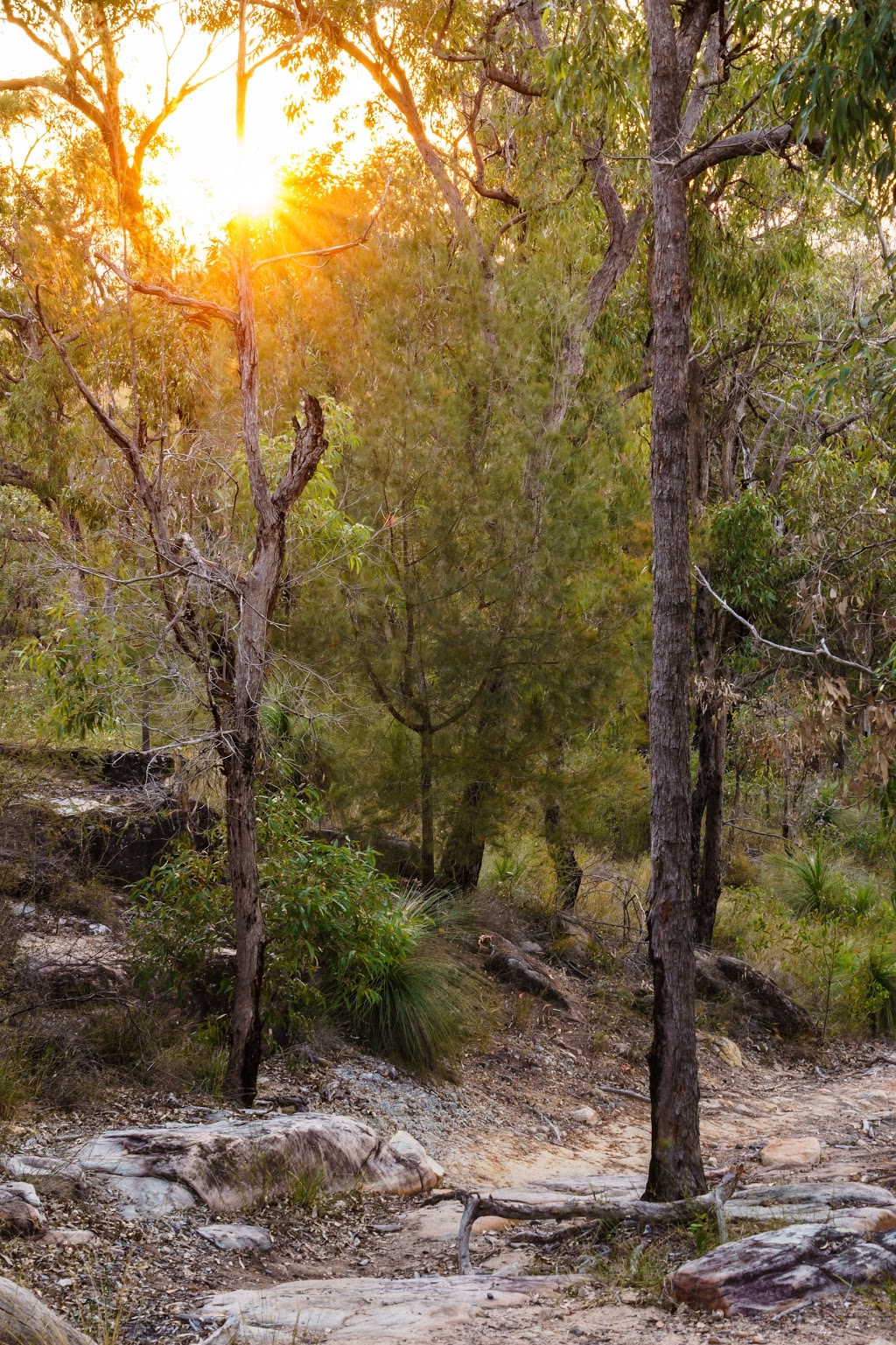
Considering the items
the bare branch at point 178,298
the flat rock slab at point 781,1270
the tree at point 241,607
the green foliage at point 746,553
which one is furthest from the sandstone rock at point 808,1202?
the green foliage at point 746,553

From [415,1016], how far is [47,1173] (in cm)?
377

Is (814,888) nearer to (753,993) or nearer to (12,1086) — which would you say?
(753,993)

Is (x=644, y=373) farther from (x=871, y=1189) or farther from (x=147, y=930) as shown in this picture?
(x=871, y=1189)

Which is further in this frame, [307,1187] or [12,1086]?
[307,1187]

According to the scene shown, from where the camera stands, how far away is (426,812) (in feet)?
33.8

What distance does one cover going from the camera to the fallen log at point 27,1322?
10.9 ft

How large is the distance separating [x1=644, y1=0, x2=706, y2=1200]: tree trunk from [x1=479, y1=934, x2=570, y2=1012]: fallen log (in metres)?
4.36

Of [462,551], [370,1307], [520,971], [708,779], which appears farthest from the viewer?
[708,779]

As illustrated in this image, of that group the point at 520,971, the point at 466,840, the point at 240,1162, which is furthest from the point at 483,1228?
the point at 466,840

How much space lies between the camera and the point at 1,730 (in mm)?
8898

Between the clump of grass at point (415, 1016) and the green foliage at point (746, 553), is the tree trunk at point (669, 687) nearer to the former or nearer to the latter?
the clump of grass at point (415, 1016)

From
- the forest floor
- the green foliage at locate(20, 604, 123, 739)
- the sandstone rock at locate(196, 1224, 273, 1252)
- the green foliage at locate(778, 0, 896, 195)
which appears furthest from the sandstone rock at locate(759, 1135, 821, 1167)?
the green foliage at locate(778, 0, 896, 195)

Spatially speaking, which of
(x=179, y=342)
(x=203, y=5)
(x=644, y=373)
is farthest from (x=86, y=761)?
(x=644, y=373)

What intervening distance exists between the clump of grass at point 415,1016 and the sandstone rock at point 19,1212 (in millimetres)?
3693
